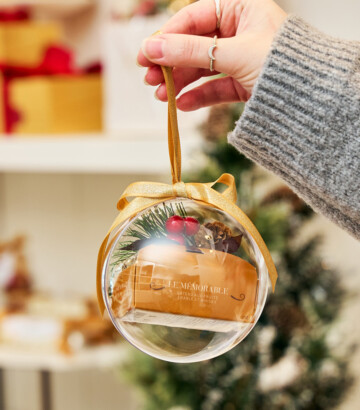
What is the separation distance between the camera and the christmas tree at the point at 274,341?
3.29ft

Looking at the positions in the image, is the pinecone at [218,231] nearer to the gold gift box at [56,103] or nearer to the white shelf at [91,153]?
the white shelf at [91,153]

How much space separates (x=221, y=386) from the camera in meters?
1.03

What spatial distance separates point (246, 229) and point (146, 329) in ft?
0.34

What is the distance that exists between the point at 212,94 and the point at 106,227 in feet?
4.08

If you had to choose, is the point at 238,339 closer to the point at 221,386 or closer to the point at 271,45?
the point at 271,45

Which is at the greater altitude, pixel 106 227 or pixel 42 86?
pixel 42 86

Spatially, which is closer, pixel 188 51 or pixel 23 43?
pixel 188 51

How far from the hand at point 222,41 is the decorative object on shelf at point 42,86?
3.09ft

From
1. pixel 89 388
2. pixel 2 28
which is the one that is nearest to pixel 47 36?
pixel 2 28

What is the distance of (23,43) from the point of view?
1479mm

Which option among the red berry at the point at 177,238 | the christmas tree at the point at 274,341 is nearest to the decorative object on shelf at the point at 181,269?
the red berry at the point at 177,238

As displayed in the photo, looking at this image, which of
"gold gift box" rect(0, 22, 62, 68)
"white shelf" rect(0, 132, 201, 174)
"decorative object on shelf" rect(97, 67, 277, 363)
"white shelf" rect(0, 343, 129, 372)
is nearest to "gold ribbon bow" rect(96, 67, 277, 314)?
"decorative object on shelf" rect(97, 67, 277, 363)

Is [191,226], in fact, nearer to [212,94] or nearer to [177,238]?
[177,238]

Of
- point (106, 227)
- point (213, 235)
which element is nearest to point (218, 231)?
point (213, 235)
